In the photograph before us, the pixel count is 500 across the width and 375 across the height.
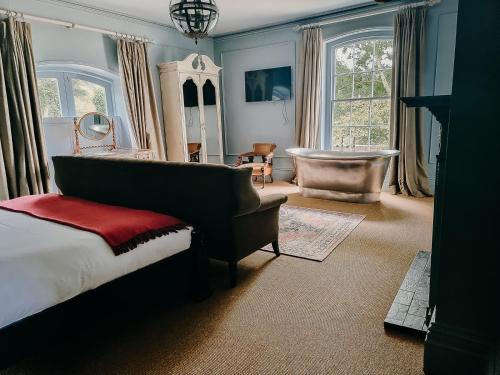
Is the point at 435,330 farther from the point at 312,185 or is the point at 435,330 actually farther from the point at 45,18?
the point at 45,18

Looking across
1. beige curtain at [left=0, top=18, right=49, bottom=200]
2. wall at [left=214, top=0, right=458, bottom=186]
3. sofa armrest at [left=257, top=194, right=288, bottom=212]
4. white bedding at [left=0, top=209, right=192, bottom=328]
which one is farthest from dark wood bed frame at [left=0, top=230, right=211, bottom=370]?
wall at [left=214, top=0, right=458, bottom=186]

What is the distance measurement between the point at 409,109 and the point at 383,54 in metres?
0.93

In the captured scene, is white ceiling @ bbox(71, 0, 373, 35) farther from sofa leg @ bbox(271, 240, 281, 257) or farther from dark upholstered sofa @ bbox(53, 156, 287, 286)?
sofa leg @ bbox(271, 240, 281, 257)

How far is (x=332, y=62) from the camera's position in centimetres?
514

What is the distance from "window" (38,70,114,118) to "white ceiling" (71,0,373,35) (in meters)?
0.92

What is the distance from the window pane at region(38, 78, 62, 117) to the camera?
163 inches

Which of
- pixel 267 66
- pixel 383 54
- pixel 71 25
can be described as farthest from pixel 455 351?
pixel 267 66

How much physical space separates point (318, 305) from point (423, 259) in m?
0.97

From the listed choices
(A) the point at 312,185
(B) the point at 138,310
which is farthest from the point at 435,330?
(A) the point at 312,185

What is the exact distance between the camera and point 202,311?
196 cm

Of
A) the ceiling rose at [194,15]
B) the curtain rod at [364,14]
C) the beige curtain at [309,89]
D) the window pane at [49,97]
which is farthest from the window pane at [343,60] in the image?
the window pane at [49,97]

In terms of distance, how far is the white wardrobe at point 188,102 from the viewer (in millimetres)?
5090

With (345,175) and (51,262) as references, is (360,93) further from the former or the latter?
(51,262)

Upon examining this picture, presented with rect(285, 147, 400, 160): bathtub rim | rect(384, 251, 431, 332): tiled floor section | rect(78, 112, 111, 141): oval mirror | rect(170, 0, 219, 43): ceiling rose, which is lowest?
rect(384, 251, 431, 332): tiled floor section
